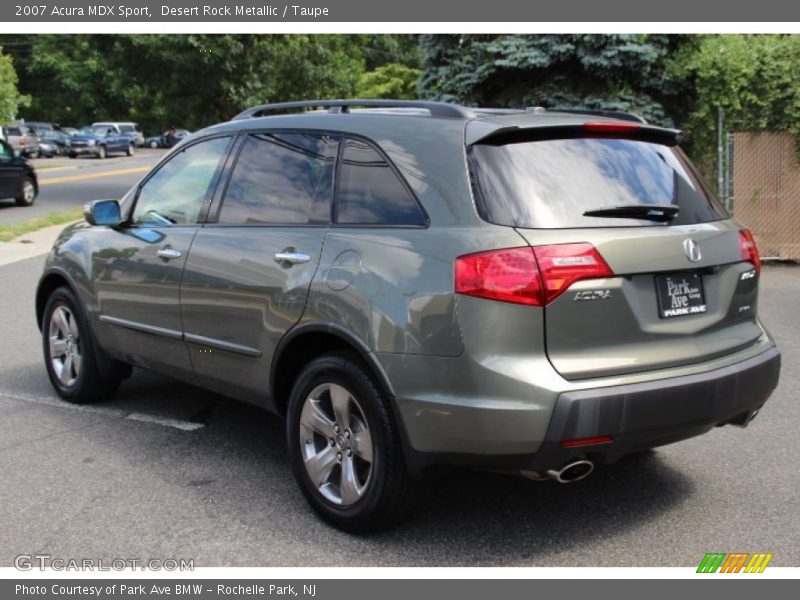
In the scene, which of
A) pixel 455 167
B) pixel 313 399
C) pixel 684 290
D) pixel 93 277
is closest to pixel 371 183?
pixel 455 167

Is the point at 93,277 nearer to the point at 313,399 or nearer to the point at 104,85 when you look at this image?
the point at 313,399

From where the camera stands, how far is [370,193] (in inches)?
161

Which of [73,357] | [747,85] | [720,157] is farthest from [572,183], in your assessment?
[747,85]

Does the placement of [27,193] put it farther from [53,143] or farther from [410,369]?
[53,143]

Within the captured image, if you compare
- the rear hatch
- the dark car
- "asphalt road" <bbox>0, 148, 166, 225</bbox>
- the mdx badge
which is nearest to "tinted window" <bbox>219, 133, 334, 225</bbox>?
the rear hatch

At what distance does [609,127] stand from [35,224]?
1559 cm

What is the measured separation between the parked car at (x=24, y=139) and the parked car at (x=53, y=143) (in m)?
0.48

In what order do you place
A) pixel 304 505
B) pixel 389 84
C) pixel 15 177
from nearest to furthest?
pixel 304 505, pixel 15 177, pixel 389 84

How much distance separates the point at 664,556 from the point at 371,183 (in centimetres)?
198

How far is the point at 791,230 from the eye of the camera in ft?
41.6

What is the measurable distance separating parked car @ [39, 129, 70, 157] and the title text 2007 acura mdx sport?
50.9m

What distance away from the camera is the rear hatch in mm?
3531

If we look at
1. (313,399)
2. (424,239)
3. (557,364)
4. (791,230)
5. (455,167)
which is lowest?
(791,230)

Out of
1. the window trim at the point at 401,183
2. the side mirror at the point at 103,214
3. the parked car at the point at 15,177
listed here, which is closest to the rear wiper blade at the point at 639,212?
the window trim at the point at 401,183
